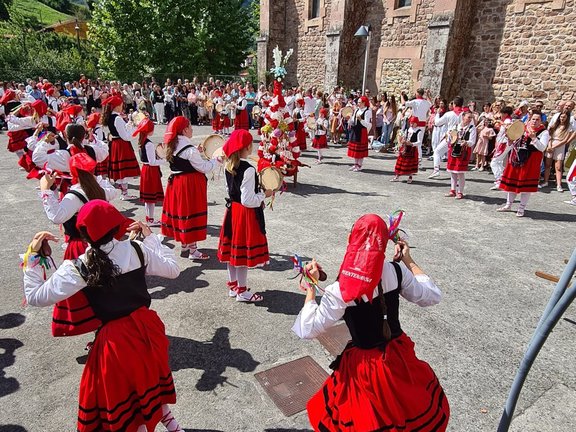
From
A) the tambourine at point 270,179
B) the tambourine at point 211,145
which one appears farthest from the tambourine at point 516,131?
the tambourine at point 211,145

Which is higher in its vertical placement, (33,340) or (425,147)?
(425,147)

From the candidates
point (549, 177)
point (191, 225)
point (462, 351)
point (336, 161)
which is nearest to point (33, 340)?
point (191, 225)

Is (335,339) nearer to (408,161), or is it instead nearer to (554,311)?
(554,311)

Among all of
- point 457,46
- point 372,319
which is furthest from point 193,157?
point 457,46

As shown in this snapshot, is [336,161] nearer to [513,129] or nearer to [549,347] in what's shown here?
[513,129]

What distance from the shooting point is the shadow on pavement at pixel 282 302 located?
4.77 m

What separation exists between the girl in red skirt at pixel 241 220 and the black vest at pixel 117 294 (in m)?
1.93

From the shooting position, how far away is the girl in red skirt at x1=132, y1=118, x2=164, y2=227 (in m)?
6.74

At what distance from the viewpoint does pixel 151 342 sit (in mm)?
2623

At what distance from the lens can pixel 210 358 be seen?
3.93 metres

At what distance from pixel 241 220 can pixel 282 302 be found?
3.68 feet

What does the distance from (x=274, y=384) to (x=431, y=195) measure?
6.91m

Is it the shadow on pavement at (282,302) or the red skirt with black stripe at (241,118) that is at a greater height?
the red skirt with black stripe at (241,118)

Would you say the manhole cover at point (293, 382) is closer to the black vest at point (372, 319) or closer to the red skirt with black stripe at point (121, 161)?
the black vest at point (372, 319)
